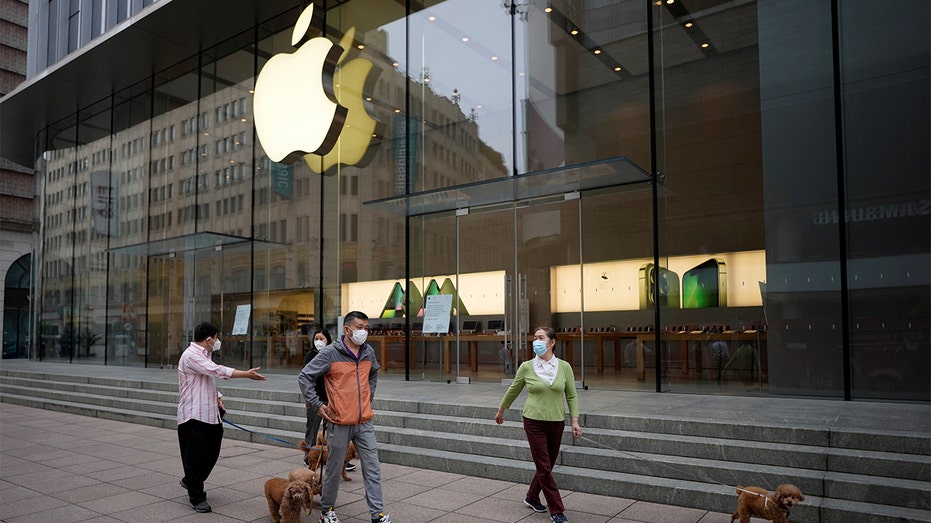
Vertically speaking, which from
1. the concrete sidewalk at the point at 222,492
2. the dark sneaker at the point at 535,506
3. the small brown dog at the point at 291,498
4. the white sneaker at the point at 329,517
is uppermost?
the small brown dog at the point at 291,498

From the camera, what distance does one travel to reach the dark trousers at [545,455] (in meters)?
5.78

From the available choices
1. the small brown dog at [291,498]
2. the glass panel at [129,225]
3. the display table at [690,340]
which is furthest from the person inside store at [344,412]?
the glass panel at [129,225]

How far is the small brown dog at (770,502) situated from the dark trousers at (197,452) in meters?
4.72

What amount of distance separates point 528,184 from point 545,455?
7124 mm

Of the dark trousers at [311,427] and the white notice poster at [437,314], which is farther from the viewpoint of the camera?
the white notice poster at [437,314]

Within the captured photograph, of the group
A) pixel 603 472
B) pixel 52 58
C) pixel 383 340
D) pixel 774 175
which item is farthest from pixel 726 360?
pixel 52 58

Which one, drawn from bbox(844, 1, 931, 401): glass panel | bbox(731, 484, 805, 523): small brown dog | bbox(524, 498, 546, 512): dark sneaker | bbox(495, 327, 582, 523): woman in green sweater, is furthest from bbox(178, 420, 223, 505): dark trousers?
bbox(844, 1, 931, 401): glass panel

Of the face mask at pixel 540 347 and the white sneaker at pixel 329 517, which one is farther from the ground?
the face mask at pixel 540 347

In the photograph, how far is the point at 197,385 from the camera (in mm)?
6605

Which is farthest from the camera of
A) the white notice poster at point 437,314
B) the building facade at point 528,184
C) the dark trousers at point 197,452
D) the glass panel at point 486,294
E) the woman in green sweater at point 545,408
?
the white notice poster at point 437,314

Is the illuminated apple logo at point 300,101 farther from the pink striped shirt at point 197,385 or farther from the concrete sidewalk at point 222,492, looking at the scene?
the pink striped shirt at point 197,385

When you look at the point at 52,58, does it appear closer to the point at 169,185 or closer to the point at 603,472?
the point at 169,185

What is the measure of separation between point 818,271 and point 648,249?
3.02 meters

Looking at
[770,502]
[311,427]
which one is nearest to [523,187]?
[311,427]
